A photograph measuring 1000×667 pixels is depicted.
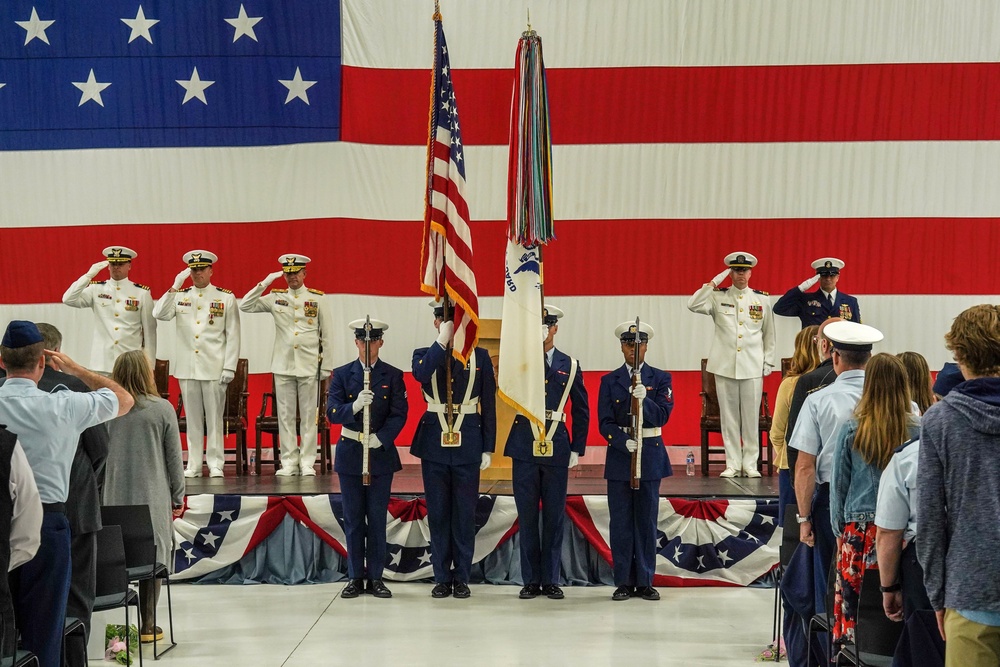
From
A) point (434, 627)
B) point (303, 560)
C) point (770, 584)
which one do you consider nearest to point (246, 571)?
point (303, 560)

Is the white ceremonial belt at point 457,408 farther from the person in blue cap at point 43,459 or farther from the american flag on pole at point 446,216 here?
the person in blue cap at point 43,459

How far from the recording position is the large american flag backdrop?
8.00 m

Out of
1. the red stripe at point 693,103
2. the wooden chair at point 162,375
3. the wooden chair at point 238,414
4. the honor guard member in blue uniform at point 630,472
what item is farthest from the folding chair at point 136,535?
the red stripe at point 693,103

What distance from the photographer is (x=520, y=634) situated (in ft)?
16.8

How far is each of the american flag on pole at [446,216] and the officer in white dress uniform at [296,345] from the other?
1.96m

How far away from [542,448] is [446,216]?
131 centimetres

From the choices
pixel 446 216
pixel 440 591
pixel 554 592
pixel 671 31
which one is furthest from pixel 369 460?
pixel 671 31

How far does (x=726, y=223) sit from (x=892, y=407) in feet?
16.9

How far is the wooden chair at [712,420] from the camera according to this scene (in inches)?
288

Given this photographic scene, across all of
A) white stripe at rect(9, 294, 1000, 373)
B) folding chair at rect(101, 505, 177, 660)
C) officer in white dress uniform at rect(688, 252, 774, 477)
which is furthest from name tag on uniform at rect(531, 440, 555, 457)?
white stripe at rect(9, 294, 1000, 373)

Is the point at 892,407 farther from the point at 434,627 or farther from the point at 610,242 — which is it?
the point at 610,242

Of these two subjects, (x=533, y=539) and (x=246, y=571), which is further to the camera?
(x=246, y=571)

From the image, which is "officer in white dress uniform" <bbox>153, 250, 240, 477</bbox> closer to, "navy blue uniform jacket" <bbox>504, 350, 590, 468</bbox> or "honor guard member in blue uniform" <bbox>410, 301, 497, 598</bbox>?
"honor guard member in blue uniform" <bbox>410, 301, 497, 598</bbox>

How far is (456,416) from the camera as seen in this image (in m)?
5.78
